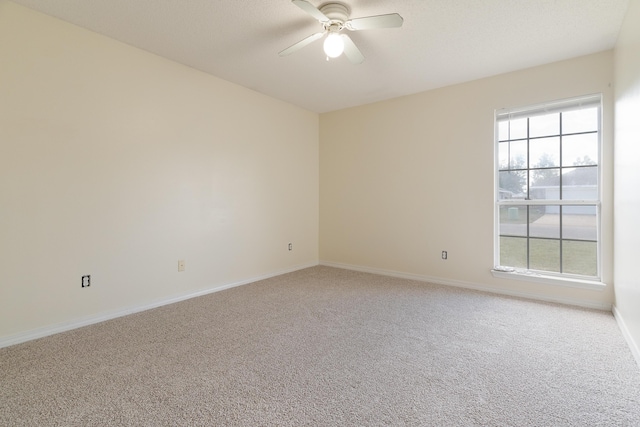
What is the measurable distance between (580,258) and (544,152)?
1.17 metres

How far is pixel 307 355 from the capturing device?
2.08 meters

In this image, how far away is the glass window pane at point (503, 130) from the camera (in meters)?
3.55

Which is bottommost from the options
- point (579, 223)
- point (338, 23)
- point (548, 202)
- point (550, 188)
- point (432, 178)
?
point (579, 223)

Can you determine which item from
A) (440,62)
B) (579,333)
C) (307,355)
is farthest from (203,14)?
(579,333)

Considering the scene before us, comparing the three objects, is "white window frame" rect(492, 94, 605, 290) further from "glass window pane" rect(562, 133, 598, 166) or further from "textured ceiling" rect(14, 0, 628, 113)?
"textured ceiling" rect(14, 0, 628, 113)

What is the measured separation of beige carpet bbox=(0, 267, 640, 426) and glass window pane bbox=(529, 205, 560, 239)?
0.78 metres

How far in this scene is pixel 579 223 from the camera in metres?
3.12

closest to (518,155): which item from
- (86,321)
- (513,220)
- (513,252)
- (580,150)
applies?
(580,150)

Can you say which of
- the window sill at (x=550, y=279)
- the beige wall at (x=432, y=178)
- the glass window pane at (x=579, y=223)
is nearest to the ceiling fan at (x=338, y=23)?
the beige wall at (x=432, y=178)

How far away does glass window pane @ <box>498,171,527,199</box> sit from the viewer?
345 centimetres

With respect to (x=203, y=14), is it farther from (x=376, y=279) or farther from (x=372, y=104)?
(x=376, y=279)

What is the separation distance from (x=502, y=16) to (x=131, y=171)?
3.46 metres

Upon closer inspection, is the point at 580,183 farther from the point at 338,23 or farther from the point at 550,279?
the point at 338,23

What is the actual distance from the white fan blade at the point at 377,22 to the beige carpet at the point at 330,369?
7.57 ft
